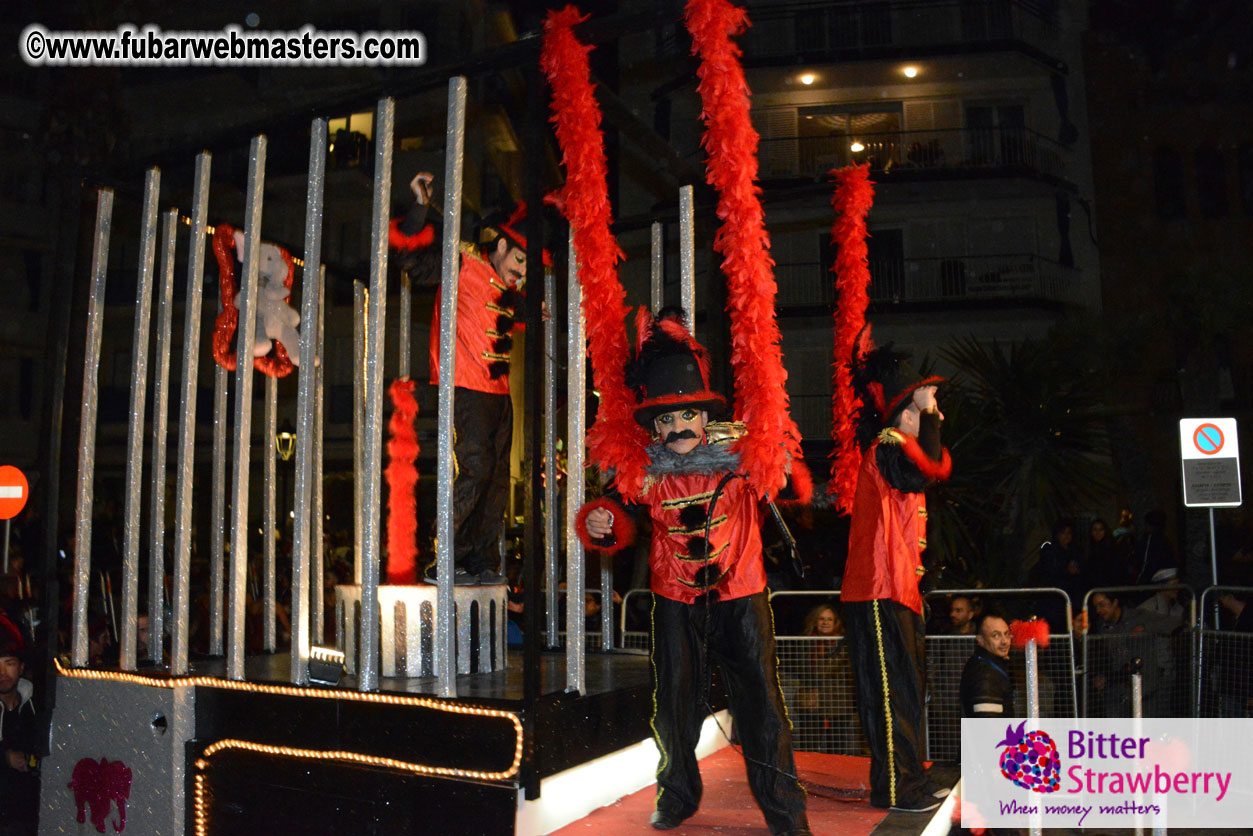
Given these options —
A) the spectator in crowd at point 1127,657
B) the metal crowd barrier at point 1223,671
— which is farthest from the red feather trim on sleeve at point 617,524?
the metal crowd barrier at point 1223,671

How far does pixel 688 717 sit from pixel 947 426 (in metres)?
6.02

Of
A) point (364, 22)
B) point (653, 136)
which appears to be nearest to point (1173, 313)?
point (653, 136)

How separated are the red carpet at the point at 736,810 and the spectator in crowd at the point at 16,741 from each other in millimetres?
3001

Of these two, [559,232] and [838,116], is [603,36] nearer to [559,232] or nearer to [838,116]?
[559,232]

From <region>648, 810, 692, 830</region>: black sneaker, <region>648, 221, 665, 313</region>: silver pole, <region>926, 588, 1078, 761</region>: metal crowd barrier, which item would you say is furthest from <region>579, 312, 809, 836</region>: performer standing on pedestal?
<region>926, 588, 1078, 761</region>: metal crowd barrier

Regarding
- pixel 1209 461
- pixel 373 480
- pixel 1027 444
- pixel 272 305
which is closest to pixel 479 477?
pixel 373 480

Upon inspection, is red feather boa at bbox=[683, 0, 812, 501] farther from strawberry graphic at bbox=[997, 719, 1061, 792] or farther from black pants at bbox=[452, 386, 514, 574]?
strawberry graphic at bbox=[997, 719, 1061, 792]

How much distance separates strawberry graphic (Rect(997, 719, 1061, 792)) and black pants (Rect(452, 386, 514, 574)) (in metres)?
2.22

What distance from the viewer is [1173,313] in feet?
38.5

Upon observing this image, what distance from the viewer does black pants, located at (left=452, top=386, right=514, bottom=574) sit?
4547mm

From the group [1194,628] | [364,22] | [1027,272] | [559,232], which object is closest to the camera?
[559,232]

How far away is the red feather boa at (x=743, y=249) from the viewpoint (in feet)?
11.3

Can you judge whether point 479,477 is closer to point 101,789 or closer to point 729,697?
point 729,697

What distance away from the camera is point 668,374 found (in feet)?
Result: 11.8
